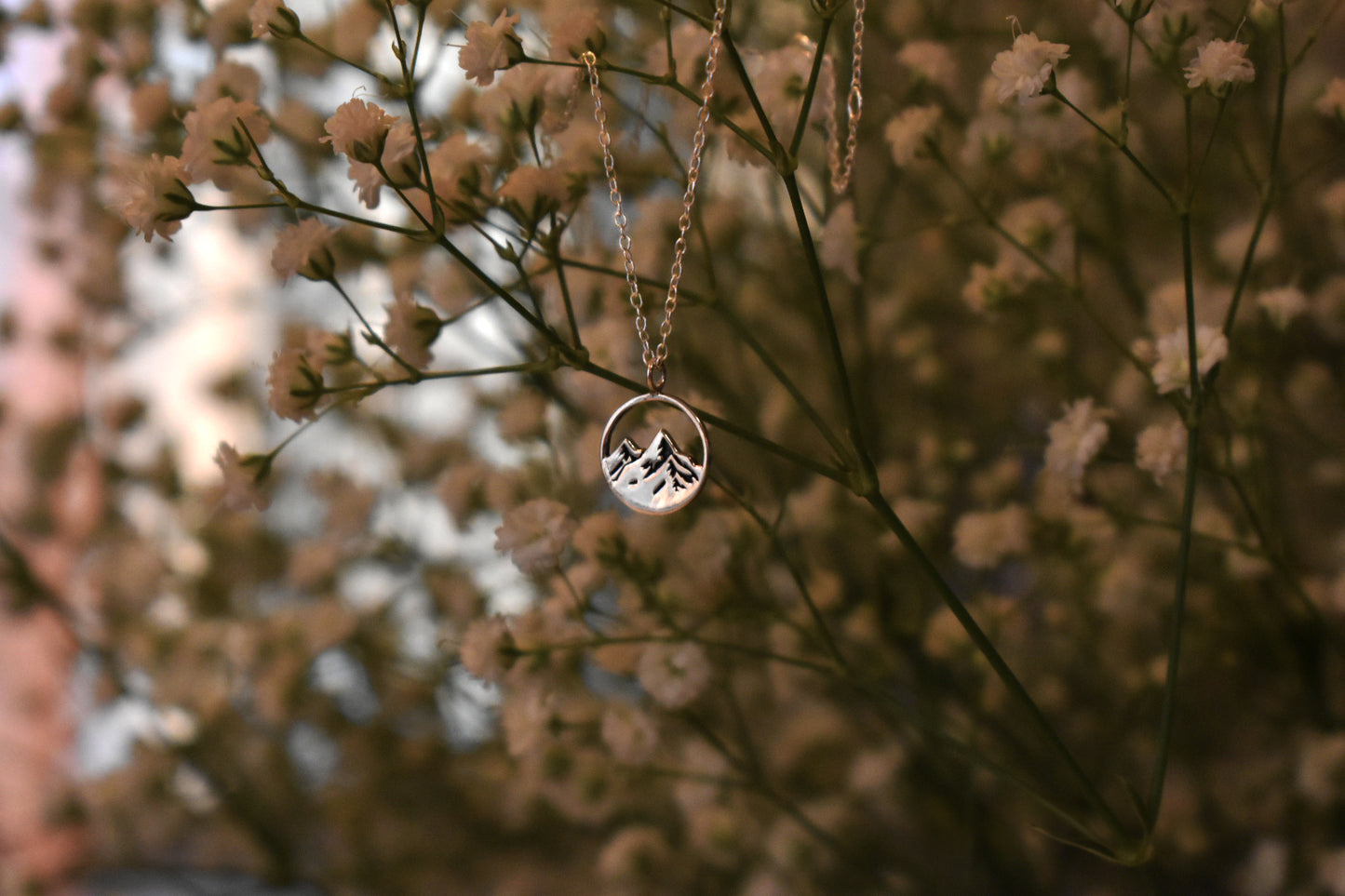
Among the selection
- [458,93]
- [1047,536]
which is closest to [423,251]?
[458,93]

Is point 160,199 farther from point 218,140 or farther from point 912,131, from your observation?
point 912,131

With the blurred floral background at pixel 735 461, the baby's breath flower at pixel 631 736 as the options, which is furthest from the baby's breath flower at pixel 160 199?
the baby's breath flower at pixel 631 736

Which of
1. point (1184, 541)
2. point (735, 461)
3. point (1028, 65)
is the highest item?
point (735, 461)

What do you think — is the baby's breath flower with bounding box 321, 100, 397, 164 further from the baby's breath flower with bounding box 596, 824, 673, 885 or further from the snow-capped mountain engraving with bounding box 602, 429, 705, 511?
the baby's breath flower with bounding box 596, 824, 673, 885

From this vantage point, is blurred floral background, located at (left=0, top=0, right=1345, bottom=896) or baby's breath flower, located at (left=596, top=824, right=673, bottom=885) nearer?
blurred floral background, located at (left=0, top=0, right=1345, bottom=896)

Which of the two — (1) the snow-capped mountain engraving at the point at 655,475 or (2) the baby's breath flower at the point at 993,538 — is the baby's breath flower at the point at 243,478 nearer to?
(1) the snow-capped mountain engraving at the point at 655,475

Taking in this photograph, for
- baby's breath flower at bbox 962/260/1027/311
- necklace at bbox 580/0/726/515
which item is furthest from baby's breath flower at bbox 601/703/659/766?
baby's breath flower at bbox 962/260/1027/311

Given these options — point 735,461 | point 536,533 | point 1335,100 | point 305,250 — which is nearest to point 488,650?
point 536,533
